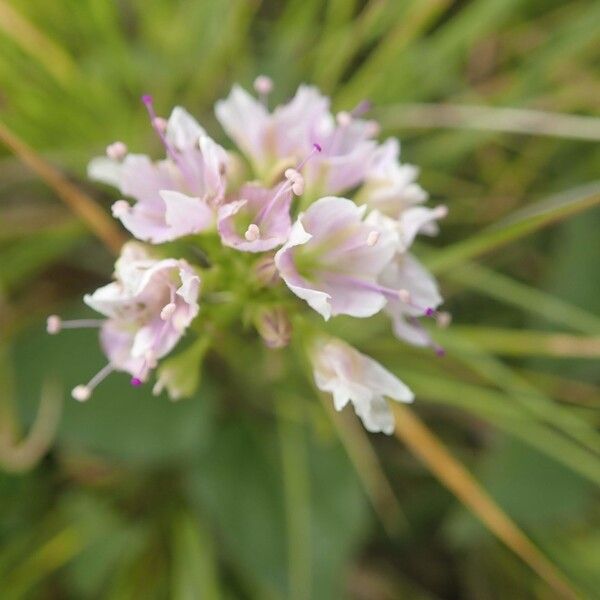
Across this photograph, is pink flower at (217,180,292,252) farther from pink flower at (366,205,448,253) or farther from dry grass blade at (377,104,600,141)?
dry grass blade at (377,104,600,141)

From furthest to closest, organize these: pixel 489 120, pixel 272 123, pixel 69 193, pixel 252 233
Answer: pixel 489 120 → pixel 69 193 → pixel 272 123 → pixel 252 233

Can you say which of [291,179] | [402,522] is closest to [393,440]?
[402,522]

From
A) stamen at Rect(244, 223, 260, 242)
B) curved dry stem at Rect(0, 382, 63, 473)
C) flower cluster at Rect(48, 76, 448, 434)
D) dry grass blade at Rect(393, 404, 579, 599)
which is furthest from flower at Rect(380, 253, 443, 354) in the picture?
curved dry stem at Rect(0, 382, 63, 473)

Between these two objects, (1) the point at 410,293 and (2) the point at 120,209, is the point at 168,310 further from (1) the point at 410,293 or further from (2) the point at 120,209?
(1) the point at 410,293

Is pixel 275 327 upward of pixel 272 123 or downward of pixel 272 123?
downward

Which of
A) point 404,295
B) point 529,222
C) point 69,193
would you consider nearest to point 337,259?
point 404,295

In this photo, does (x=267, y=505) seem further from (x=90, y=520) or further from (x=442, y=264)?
(x=442, y=264)

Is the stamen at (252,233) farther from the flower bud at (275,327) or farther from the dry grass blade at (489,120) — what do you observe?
the dry grass blade at (489,120)
